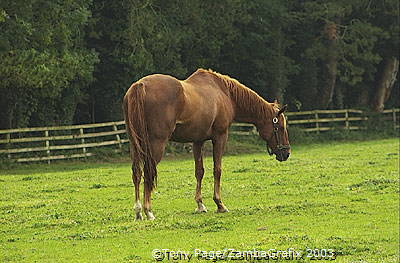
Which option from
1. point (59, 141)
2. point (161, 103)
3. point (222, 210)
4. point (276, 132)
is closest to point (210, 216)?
point (222, 210)

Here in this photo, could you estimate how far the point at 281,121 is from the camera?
1541 cm

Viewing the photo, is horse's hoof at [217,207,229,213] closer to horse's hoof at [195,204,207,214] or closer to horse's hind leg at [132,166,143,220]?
horse's hoof at [195,204,207,214]

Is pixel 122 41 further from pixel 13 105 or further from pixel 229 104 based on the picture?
pixel 229 104

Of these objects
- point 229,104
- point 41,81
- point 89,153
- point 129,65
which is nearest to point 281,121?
point 229,104

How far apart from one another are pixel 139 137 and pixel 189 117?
3.80 ft

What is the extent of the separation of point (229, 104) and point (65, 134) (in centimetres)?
1770

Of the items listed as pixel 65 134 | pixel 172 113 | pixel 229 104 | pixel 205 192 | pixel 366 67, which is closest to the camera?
pixel 172 113

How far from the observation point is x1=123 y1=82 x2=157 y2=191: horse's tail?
42.2ft

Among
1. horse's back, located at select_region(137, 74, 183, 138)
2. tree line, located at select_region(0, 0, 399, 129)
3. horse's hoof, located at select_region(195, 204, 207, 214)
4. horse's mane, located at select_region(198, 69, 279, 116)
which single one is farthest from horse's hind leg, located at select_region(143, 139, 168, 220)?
tree line, located at select_region(0, 0, 399, 129)

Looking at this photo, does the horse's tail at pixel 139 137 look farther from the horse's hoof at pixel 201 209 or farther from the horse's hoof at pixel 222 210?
the horse's hoof at pixel 222 210

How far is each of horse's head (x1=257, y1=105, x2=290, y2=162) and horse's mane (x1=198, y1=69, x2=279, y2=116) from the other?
129mm

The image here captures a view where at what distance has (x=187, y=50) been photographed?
122ft

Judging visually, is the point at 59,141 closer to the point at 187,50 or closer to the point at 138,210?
the point at 187,50

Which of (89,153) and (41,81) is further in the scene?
(89,153)
